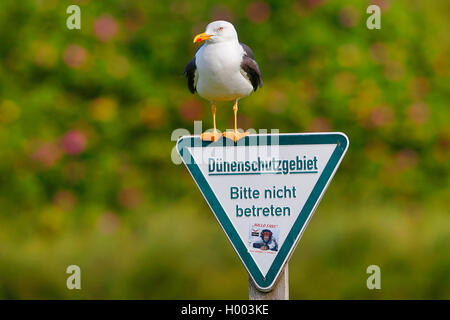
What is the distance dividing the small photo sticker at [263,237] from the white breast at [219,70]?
0.90m

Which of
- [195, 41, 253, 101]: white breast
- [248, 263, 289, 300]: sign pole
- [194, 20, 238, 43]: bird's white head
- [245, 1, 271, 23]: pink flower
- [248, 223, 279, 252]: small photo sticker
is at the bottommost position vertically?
[248, 263, 289, 300]: sign pole

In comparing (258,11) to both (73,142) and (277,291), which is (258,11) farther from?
(277,291)

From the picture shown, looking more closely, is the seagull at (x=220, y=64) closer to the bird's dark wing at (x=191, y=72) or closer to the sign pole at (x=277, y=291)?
the bird's dark wing at (x=191, y=72)

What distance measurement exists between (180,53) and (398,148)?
2457mm

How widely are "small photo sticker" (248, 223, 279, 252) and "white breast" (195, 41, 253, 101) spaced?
0.90 metres

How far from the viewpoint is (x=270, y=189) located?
9.96 ft

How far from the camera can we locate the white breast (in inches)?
143

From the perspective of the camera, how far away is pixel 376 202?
583cm

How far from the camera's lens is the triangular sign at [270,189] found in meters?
3.03

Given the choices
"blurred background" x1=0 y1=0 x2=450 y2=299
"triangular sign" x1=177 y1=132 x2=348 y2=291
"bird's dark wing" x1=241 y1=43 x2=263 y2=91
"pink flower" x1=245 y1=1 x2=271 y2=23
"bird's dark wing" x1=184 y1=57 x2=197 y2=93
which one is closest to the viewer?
"triangular sign" x1=177 y1=132 x2=348 y2=291

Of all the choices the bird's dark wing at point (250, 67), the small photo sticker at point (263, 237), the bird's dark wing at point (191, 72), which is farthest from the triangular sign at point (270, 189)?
the bird's dark wing at point (191, 72)

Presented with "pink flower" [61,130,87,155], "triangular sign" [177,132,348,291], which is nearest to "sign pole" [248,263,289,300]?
"triangular sign" [177,132,348,291]

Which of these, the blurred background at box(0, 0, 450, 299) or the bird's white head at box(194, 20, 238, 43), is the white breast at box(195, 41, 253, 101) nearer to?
the bird's white head at box(194, 20, 238, 43)

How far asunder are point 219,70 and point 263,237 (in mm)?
987
